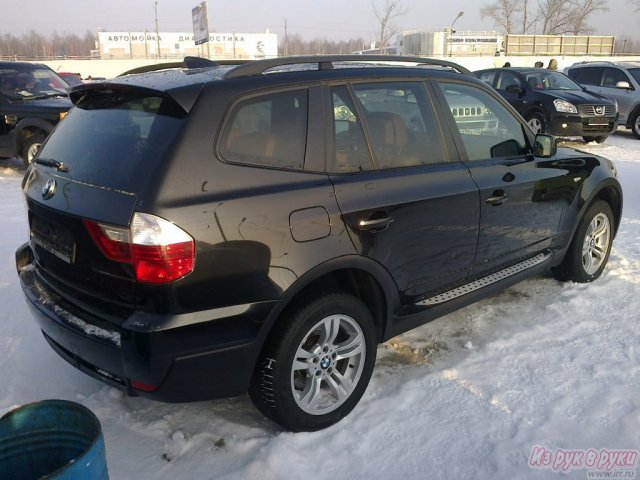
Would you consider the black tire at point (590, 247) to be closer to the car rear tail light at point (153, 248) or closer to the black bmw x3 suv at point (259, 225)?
the black bmw x3 suv at point (259, 225)

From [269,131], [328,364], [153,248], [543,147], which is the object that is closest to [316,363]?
[328,364]

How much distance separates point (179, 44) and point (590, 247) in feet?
238

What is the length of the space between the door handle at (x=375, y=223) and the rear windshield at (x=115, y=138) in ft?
3.29

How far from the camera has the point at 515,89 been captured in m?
12.8

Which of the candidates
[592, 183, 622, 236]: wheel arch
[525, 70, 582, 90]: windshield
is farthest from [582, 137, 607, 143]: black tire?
[592, 183, 622, 236]: wheel arch

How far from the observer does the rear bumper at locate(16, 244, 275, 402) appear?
2.32 meters

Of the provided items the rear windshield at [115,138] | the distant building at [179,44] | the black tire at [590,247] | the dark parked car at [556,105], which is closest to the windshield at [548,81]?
the dark parked car at [556,105]

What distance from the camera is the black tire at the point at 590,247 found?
15.1 ft

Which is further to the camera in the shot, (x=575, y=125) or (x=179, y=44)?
(x=179, y=44)

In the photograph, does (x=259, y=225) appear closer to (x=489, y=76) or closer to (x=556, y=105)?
(x=556, y=105)

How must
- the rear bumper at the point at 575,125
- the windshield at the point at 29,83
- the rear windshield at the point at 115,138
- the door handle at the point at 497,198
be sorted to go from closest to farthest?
the rear windshield at the point at 115,138, the door handle at the point at 497,198, the windshield at the point at 29,83, the rear bumper at the point at 575,125

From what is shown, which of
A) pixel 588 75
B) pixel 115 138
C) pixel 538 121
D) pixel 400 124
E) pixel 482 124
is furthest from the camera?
pixel 588 75

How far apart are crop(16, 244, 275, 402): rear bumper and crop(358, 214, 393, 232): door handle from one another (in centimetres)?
64

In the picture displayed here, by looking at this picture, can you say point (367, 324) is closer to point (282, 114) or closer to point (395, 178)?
point (395, 178)
